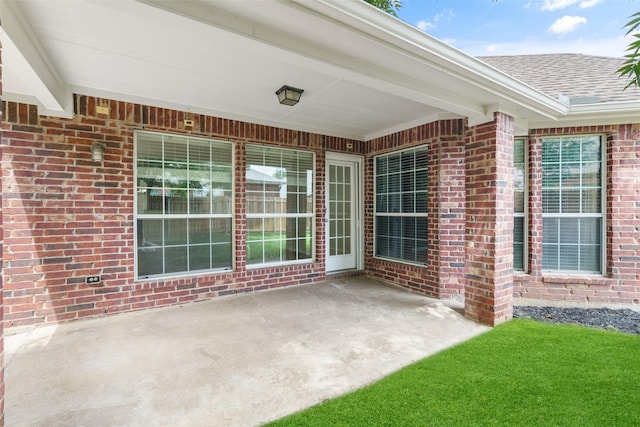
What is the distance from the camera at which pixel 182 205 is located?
4.17 meters

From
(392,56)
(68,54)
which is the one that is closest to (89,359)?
(68,54)

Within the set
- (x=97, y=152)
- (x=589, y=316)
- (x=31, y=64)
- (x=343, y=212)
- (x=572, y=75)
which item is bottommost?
(x=589, y=316)

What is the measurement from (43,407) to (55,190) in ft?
8.03

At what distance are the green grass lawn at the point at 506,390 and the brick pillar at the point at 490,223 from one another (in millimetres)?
591

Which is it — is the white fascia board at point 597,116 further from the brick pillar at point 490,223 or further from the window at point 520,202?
the brick pillar at point 490,223

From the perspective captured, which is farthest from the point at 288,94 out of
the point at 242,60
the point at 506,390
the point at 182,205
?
the point at 506,390

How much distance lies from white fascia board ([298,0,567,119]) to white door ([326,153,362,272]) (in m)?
2.90

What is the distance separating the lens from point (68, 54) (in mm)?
2656

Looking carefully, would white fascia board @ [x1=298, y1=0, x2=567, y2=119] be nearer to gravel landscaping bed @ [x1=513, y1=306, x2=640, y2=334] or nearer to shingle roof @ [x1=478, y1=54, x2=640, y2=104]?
shingle roof @ [x1=478, y1=54, x2=640, y2=104]

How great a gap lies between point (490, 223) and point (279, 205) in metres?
3.14

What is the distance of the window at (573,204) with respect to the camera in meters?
4.29

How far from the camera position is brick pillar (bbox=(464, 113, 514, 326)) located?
339 centimetres

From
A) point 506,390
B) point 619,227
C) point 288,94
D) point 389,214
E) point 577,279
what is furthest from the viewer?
point 389,214

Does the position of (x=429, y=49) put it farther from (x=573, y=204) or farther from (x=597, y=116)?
(x=573, y=204)
